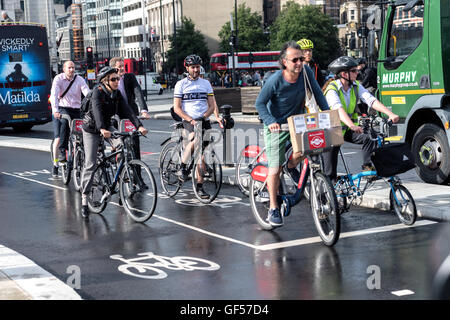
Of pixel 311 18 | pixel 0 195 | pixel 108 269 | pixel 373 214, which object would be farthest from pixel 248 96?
pixel 311 18

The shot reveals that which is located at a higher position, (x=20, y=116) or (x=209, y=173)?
(x=20, y=116)

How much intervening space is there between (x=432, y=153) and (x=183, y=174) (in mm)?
3454

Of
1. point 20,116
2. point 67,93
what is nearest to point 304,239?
point 67,93

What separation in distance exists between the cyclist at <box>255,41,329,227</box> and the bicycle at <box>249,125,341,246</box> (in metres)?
0.14

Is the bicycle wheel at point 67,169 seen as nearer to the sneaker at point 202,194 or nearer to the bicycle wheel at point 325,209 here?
the sneaker at point 202,194

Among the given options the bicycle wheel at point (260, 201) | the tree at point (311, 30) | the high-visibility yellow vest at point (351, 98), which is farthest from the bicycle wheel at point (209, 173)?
the tree at point (311, 30)

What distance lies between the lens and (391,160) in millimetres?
7641

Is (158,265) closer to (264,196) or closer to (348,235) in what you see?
(264,196)

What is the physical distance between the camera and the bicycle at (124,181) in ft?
27.5

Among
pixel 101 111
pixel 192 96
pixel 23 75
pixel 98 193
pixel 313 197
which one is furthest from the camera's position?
pixel 23 75

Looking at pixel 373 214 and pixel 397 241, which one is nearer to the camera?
pixel 397 241

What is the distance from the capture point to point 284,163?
296 inches
